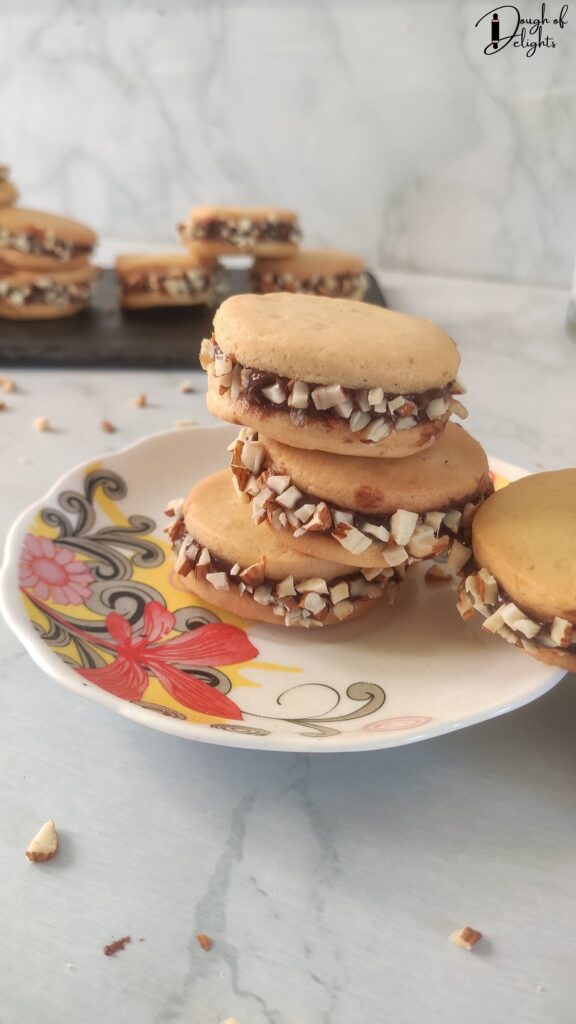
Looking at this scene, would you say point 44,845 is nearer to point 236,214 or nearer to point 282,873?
point 282,873

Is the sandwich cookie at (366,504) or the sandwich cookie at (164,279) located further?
the sandwich cookie at (164,279)

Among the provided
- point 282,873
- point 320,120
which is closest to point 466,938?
point 282,873

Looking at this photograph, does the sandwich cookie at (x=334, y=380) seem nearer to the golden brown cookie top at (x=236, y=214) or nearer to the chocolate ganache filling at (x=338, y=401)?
the chocolate ganache filling at (x=338, y=401)

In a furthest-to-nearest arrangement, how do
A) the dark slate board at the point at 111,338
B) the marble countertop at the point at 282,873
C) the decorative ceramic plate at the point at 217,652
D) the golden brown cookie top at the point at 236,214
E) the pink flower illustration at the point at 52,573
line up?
1. the golden brown cookie top at the point at 236,214
2. the dark slate board at the point at 111,338
3. the pink flower illustration at the point at 52,573
4. the decorative ceramic plate at the point at 217,652
5. the marble countertop at the point at 282,873

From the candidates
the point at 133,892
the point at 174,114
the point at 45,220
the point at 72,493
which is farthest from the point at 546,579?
the point at 174,114

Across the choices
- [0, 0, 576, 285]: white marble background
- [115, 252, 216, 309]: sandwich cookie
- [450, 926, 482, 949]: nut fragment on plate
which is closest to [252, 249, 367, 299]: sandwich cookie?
[115, 252, 216, 309]: sandwich cookie

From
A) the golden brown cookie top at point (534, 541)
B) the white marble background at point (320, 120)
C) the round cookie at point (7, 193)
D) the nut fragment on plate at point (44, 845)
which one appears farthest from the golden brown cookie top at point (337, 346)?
the white marble background at point (320, 120)

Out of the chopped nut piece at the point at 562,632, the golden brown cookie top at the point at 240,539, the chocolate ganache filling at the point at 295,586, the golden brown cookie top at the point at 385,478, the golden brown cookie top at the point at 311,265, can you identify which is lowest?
the chocolate ganache filling at the point at 295,586

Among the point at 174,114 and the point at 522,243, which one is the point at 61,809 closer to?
the point at 522,243
